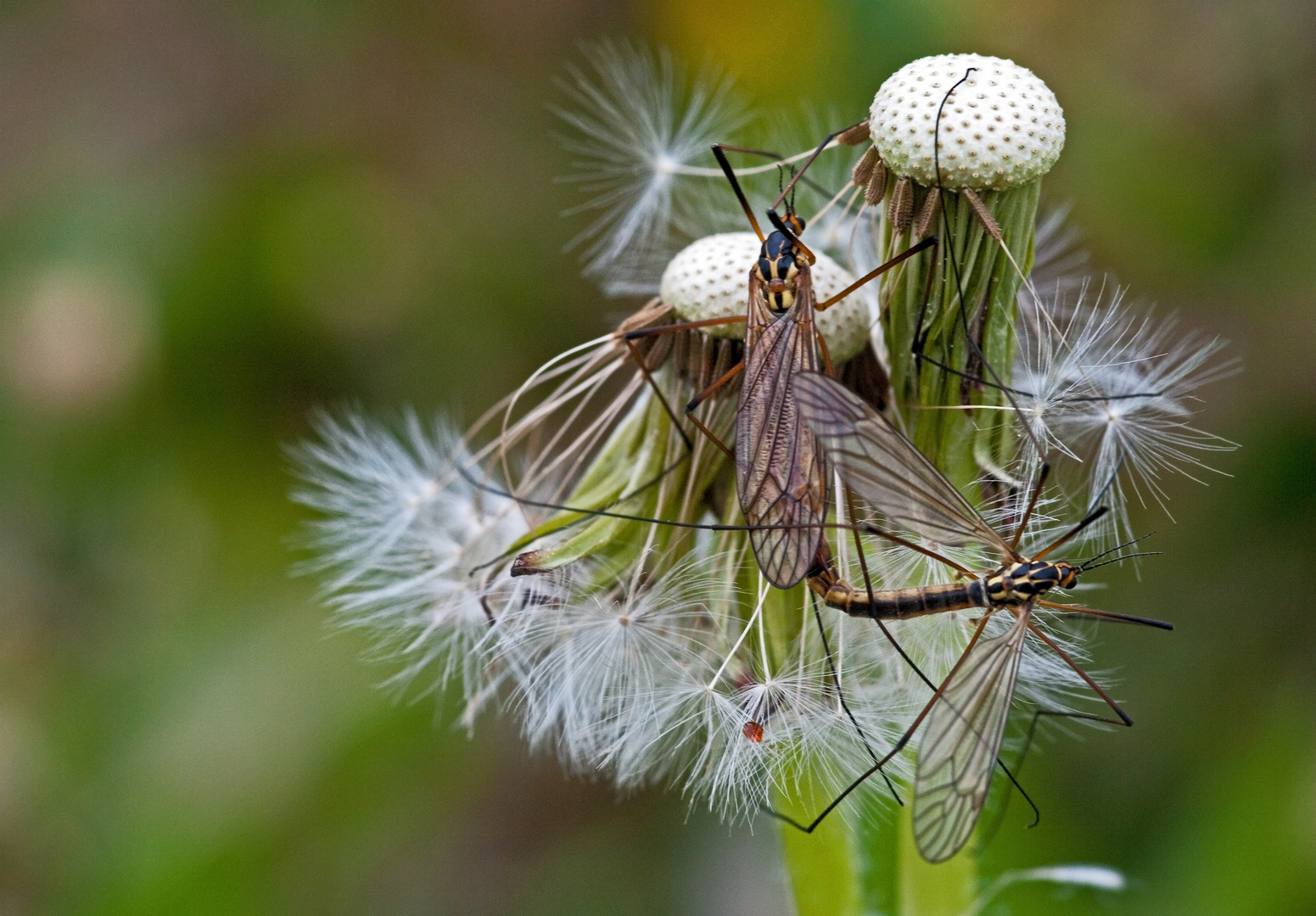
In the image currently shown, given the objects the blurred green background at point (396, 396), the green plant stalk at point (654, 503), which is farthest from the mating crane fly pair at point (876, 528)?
the blurred green background at point (396, 396)

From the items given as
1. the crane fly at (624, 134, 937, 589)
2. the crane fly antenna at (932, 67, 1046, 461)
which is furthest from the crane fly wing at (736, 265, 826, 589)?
the crane fly antenna at (932, 67, 1046, 461)

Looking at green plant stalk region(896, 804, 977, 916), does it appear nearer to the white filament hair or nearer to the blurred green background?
the blurred green background

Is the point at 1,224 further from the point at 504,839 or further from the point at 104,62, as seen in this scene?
the point at 504,839

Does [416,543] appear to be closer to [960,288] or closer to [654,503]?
[654,503]

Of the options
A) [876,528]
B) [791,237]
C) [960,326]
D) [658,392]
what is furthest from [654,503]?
[960,326]

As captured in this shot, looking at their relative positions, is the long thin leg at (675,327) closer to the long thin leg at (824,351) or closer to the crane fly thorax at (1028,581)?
the long thin leg at (824,351)

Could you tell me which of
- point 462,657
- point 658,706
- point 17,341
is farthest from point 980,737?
point 17,341
